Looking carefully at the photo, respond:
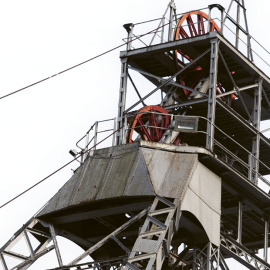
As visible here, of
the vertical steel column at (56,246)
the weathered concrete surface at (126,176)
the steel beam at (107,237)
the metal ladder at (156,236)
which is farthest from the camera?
the vertical steel column at (56,246)

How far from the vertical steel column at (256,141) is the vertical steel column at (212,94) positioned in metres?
2.90

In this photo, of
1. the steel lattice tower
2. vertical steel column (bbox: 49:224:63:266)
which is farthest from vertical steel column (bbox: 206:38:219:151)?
vertical steel column (bbox: 49:224:63:266)

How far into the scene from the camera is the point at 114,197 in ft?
131

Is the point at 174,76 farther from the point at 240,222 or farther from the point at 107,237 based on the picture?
the point at 107,237

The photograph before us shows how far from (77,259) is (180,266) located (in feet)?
15.1

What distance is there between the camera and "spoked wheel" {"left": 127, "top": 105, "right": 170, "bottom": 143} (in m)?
44.5

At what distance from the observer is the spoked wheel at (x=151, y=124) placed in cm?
4447

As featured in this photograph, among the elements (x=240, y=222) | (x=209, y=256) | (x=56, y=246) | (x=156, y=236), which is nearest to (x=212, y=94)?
(x=240, y=222)

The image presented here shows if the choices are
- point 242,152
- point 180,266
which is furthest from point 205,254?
point 242,152

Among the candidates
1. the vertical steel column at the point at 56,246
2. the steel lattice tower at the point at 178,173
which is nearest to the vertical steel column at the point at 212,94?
the steel lattice tower at the point at 178,173

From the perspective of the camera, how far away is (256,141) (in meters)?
45.4

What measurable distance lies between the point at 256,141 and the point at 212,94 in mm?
3484

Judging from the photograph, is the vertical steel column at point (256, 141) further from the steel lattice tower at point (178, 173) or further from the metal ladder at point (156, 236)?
the metal ladder at point (156, 236)

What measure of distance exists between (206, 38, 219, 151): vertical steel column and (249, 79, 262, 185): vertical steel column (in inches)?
114
